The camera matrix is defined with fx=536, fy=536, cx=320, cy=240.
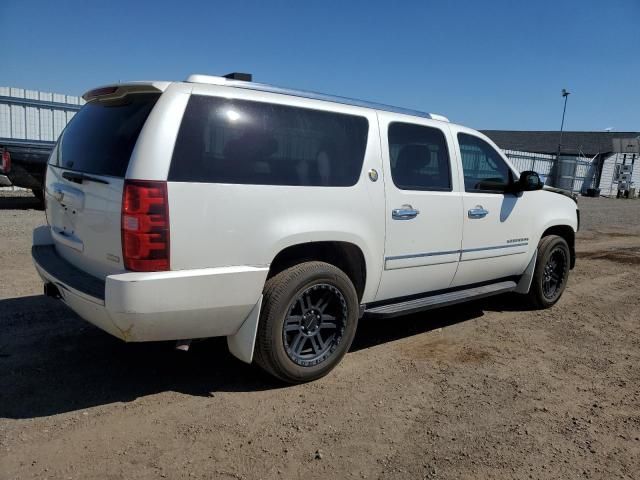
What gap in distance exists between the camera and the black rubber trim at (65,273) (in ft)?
10.5

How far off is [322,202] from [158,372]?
1.71m

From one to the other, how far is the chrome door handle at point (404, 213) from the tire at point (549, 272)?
224 cm

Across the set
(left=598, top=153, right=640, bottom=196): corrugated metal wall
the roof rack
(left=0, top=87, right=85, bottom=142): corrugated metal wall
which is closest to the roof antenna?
the roof rack

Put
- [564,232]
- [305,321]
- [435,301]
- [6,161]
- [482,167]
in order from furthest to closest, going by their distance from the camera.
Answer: [6,161] < [564,232] < [482,167] < [435,301] < [305,321]

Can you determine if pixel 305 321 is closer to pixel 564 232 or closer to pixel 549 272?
pixel 549 272

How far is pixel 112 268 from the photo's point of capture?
3.15 meters

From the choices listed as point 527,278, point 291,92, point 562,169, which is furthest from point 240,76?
point 562,169

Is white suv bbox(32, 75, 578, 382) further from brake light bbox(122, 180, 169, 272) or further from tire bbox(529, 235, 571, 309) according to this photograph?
tire bbox(529, 235, 571, 309)

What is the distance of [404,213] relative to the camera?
4.18 metres

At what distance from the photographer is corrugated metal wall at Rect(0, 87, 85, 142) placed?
14.9 meters

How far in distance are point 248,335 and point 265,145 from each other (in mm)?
1225

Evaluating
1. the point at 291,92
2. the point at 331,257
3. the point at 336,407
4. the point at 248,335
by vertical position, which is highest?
the point at 291,92

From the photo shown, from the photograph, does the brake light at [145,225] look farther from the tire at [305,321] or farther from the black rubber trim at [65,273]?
the tire at [305,321]

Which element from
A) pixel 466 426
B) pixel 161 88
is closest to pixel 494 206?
pixel 466 426
